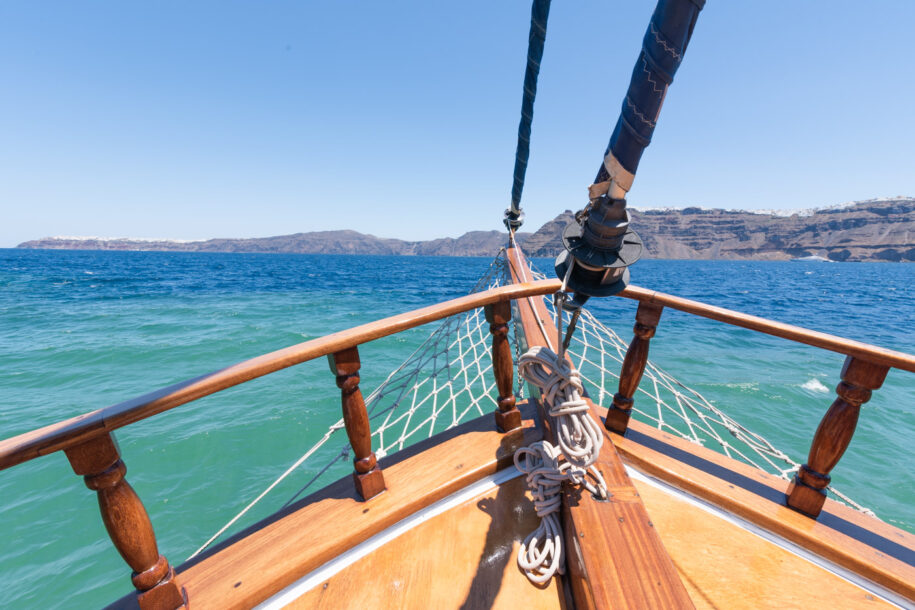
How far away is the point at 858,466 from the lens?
162 inches

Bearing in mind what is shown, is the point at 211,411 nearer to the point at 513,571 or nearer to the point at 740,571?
the point at 513,571

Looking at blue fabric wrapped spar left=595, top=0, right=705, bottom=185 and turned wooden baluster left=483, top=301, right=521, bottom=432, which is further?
turned wooden baluster left=483, top=301, right=521, bottom=432

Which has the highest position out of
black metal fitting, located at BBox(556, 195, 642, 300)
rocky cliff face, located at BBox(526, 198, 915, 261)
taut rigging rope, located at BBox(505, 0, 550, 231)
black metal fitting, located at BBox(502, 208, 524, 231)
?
taut rigging rope, located at BBox(505, 0, 550, 231)

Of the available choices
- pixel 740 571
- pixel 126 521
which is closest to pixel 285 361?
pixel 126 521

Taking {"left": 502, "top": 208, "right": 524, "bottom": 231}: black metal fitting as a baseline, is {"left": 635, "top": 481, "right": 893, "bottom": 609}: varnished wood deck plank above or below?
below

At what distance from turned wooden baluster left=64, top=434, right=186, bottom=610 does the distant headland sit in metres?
70.0

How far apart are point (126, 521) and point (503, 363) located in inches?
59.1

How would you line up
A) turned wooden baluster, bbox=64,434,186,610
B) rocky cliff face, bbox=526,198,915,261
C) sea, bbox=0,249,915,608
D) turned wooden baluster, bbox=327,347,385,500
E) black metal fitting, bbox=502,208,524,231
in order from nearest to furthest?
turned wooden baluster, bbox=64,434,186,610 < turned wooden baluster, bbox=327,347,385,500 < sea, bbox=0,249,915,608 < black metal fitting, bbox=502,208,524,231 < rocky cliff face, bbox=526,198,915,261

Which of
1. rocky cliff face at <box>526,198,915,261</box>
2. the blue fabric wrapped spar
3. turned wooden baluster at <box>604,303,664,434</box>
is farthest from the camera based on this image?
rocky cliff face at <box>526,198,915,261</box>

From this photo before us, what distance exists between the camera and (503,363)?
182 cm

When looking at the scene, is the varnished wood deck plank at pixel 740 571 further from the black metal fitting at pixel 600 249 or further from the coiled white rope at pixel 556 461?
the black metal fitting at pixel 600 249

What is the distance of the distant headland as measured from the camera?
8744 cm

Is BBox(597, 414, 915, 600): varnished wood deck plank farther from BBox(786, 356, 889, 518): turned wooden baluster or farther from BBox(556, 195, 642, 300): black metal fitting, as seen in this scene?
BBox(556, 195, 642, 300): black metal fitting

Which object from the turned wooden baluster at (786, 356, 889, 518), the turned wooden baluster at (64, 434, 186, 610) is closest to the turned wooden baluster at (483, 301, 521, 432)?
the turned wooden baluster at (786, 356, 889, 518)
